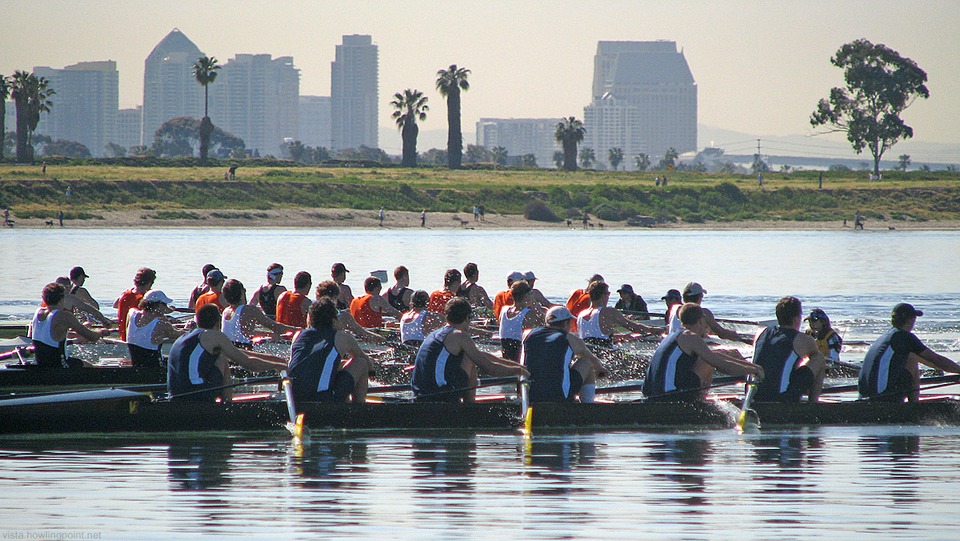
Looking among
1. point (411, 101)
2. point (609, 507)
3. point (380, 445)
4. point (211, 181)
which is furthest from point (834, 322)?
point (411, 101)

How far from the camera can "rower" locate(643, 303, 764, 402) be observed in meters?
12.1

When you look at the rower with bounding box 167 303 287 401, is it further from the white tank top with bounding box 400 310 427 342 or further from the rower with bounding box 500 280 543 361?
the rower with bounding box 500 280 543 361

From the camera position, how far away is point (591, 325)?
1678cm

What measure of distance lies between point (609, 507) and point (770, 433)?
3.91 metres

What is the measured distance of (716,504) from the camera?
31.3 feet

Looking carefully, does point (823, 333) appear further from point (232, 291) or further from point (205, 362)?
point (205, 362)

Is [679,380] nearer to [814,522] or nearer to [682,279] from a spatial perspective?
[814,522]

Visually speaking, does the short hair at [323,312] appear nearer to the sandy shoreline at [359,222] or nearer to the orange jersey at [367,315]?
the orange jersey at [367,315]

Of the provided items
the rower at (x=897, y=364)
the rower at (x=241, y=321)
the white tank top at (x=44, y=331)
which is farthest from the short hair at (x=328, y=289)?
the rower at (x=897, y=364)

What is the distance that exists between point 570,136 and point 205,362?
11143 cm

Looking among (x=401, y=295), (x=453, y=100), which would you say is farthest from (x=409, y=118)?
(x=401, y=295)

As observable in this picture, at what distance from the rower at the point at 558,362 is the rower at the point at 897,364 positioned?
9.20 ft

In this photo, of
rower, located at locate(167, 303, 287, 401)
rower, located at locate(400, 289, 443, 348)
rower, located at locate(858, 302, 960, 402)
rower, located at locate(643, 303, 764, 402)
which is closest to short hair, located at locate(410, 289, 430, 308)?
rower, located at locate(400, 289, 443, 348)

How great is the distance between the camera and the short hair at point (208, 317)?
11.9 metres
